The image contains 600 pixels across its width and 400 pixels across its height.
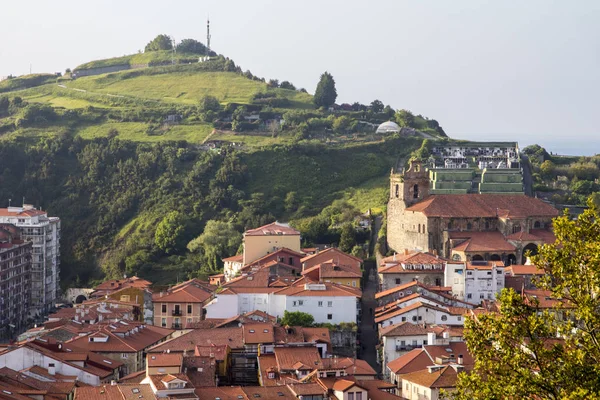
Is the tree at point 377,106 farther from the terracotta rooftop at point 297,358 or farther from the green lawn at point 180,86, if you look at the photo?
the terracotta rooftop at point 297,358

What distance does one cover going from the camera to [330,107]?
126312 millimetres

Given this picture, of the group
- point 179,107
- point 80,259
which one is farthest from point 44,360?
point 179,107

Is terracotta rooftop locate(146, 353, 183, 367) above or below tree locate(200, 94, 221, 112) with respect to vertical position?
below

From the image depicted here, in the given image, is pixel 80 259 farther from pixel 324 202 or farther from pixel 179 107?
pixel 179 107

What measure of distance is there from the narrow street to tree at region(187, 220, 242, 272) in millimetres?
15401

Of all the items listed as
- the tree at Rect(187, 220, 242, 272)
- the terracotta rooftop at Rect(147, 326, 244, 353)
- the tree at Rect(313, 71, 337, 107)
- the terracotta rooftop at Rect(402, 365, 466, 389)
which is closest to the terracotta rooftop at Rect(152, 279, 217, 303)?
the terracotta rooftop at Rect(147, 326, 244, 353)

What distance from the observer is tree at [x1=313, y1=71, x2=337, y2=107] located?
125375 millimetres

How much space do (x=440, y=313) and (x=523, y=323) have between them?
4011 cm

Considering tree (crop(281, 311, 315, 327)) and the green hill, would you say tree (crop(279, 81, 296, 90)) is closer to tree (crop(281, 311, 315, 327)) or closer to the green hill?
the green hill

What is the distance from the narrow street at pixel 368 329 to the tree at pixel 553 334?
123ft

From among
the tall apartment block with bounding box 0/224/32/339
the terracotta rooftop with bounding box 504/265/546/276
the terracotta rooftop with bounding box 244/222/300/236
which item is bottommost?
the tall apartment block with bounding box 0/224/32/339

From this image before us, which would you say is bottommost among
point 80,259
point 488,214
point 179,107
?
point 80,259

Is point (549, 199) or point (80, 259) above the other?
point (549, 199)

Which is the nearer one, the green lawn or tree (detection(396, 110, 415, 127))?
tree (detection(396, 110, 415, 127))
